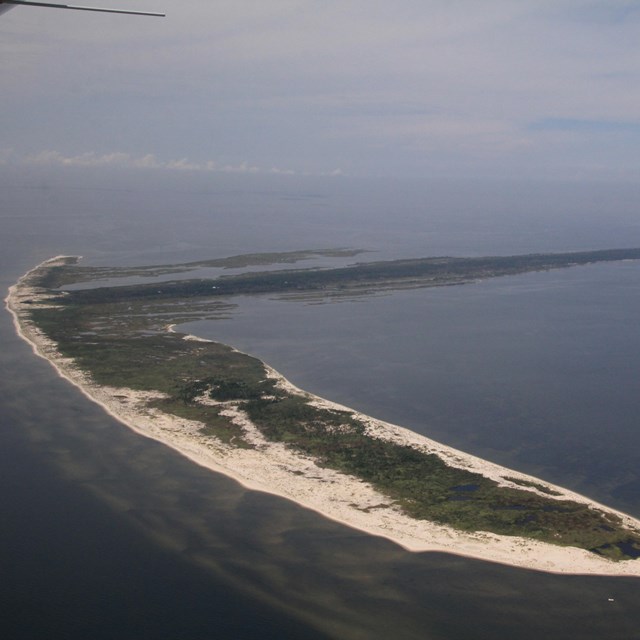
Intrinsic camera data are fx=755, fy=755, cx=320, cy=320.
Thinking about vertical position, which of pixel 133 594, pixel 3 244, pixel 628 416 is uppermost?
pixel 3 244

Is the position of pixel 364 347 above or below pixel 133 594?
above

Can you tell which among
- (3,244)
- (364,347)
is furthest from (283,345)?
(3,244)

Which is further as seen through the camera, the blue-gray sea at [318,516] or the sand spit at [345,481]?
the sand spit at [345,481]

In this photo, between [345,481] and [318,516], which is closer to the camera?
[318,516]

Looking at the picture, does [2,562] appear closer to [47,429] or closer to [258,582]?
[258,582]
